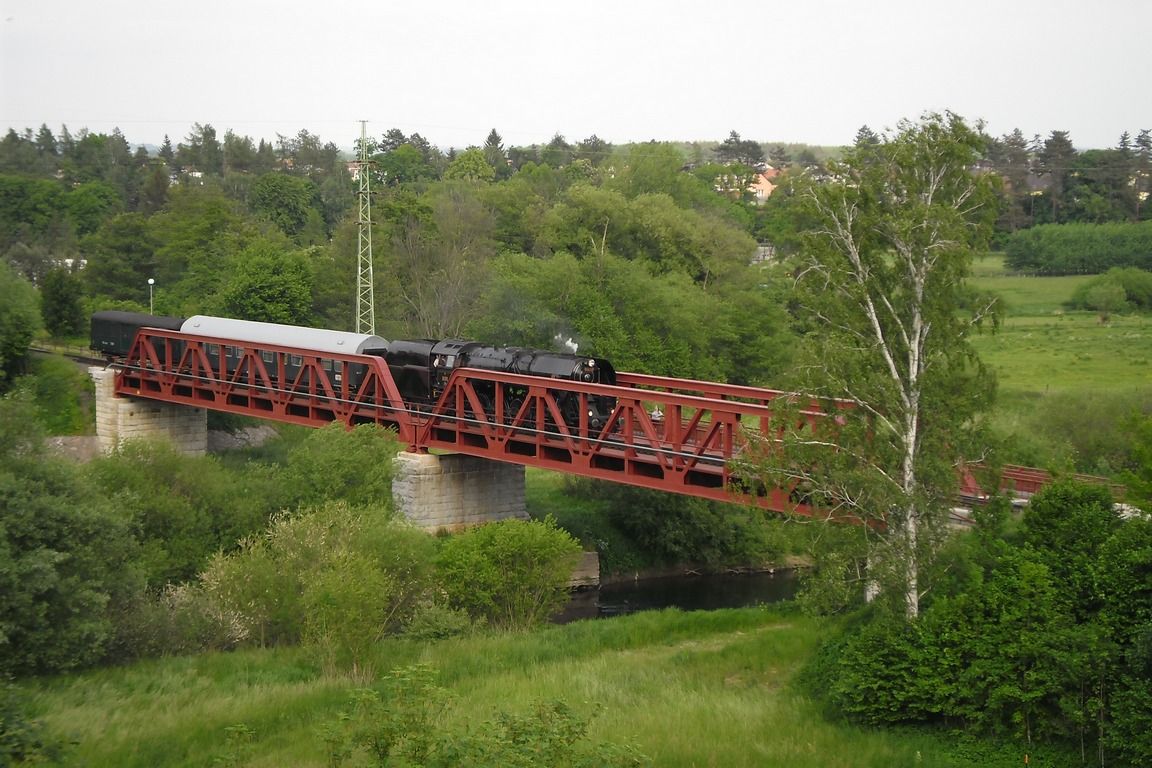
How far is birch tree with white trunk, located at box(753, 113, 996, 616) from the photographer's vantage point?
2017cm

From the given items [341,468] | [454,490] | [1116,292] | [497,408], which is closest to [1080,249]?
[1116,292]

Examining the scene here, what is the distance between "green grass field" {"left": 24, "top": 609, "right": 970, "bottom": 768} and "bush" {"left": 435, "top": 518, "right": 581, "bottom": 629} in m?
2.76

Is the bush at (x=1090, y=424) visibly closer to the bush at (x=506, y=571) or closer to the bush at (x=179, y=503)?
the bush at (x=506, y=571)

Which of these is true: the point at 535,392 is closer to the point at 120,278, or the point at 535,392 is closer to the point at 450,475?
the point at 450,475

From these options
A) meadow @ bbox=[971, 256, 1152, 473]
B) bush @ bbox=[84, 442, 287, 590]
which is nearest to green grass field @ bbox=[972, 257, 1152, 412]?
meadow @ bbox=[971, 256, 1152, 473]

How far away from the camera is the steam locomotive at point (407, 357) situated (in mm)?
37406

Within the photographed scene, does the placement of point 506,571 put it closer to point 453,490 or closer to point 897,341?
point 453,490

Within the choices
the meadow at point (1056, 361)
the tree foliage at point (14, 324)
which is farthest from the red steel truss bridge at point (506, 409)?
the meadow at point (1056, 361)

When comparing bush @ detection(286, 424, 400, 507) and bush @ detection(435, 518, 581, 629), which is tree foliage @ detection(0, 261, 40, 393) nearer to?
bush @ detection(286, 424, 400, 507)

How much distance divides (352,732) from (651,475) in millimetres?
20371

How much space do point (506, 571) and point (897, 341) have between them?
14.3 metres

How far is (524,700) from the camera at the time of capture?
22.1m

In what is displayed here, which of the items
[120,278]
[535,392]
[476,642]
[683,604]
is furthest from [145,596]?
[120,278]

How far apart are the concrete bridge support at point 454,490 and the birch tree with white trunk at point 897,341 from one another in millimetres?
20959
